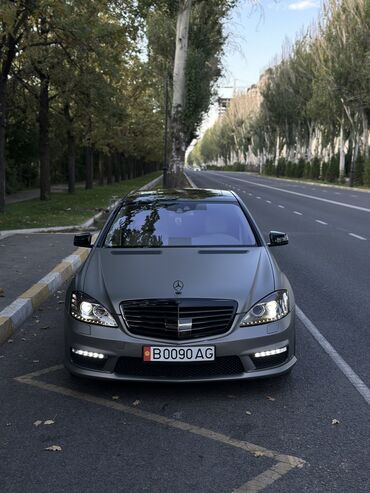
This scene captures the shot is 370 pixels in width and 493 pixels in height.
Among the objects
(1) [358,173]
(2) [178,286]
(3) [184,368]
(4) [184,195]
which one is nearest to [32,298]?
(4) [184,195]

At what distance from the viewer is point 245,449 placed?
11.3ft

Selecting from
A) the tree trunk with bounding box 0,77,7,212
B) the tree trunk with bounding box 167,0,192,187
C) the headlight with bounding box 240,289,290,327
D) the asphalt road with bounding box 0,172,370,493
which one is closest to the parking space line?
the asphalt road with bounding box 0,172,370,493

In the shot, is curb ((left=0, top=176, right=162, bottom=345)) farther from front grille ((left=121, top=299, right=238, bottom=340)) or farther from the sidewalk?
front grille ((left=121, top=299, right=238, bottom=340))

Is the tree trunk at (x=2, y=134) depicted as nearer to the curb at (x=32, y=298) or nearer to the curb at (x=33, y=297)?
the curb at (x=33, y=297)

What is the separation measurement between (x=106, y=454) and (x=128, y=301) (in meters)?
1.12

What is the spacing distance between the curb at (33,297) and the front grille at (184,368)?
2072mm

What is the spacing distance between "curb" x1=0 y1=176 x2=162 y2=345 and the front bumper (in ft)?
6.07

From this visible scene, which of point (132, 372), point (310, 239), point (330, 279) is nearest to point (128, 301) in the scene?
point (132, 372)

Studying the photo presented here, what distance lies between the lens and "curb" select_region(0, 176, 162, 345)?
5930mm

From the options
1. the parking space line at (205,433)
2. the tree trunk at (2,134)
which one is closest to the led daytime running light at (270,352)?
the parking space line at (205,433)

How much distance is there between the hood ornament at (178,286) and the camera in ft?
13.8

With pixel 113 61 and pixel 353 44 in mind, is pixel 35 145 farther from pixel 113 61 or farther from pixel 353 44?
pixel 353 44

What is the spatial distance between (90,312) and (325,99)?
1901 inches

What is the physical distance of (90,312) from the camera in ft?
14.0
